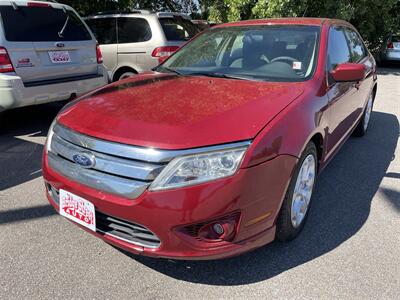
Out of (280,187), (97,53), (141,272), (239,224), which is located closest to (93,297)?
(141,272)

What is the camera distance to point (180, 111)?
2.44 metres

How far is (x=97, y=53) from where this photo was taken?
5.73m

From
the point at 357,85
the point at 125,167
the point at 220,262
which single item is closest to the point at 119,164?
the point at 125,167

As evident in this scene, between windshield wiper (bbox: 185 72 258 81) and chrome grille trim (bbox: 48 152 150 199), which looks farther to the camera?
windshield wiper (bbox: 185 72 258 81)

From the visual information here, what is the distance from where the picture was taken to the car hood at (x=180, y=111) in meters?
2.16

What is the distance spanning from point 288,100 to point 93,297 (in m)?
1.76

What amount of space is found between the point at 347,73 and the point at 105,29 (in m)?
5.39

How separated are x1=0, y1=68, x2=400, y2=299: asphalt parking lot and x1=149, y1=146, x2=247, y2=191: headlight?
0.74m

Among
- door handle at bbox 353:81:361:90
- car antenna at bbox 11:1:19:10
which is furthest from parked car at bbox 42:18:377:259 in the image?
car antenna at bbox 11:1:19:10

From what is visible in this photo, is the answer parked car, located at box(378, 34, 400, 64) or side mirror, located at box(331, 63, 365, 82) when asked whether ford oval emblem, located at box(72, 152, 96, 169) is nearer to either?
side mirror, located at box(331, 63, 365, 82)

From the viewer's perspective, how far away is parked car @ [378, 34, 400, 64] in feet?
50.5

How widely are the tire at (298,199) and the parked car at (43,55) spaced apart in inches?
136

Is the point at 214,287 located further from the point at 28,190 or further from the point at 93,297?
the point at 28,190

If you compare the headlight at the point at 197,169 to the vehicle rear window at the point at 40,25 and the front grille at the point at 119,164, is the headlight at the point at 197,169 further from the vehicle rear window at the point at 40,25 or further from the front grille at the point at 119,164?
the vehicle rear window at the point at 40,25
